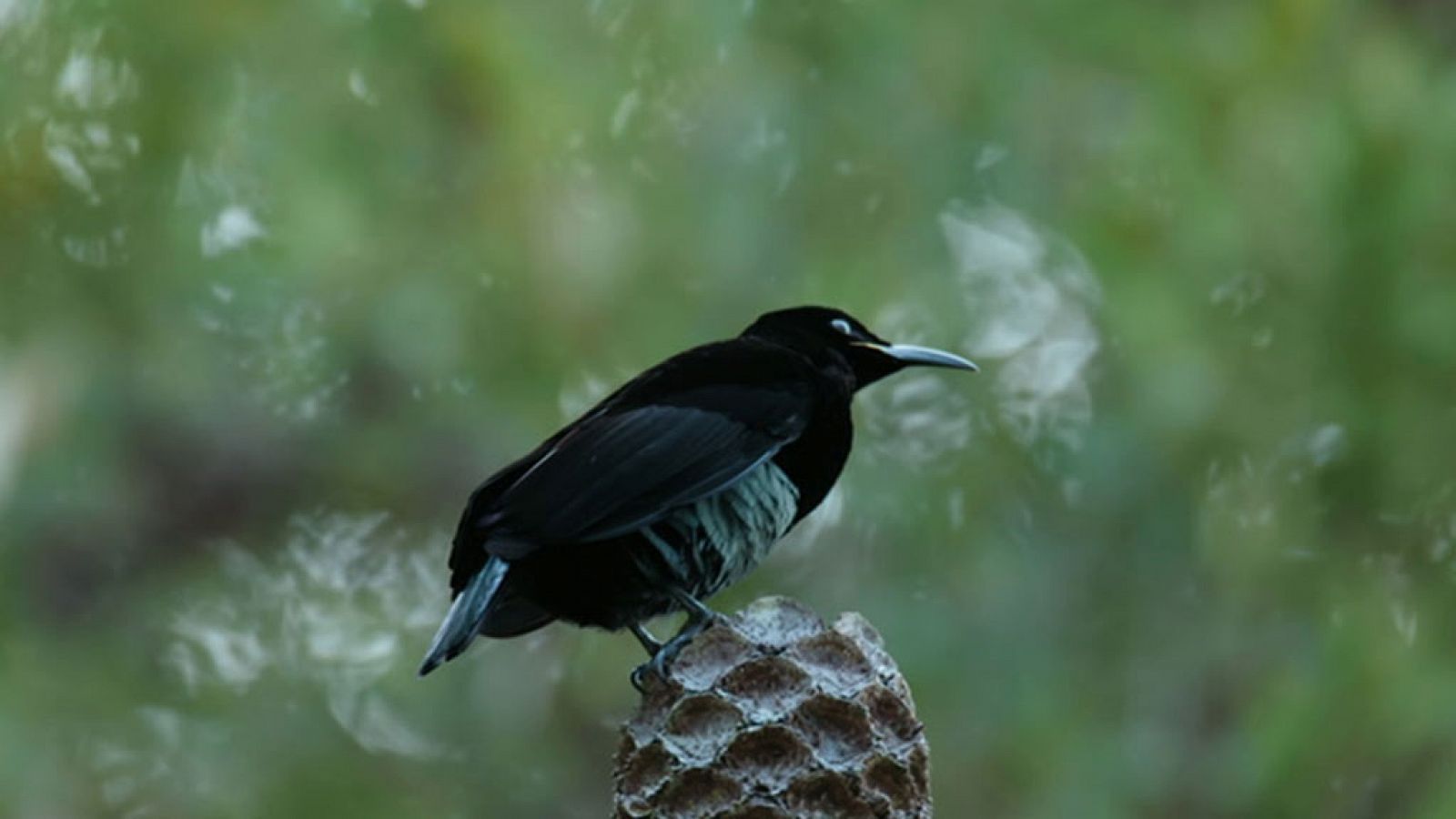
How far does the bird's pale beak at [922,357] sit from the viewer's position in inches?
159

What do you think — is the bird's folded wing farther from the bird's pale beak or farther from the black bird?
the bird's pale beak

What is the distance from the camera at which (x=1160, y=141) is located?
20.8 feet

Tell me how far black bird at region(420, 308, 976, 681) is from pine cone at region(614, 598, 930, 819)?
667 mm

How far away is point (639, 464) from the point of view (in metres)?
3.57

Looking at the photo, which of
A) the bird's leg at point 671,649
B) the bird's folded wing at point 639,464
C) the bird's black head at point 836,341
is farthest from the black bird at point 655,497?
the bird's leg at point 671,649

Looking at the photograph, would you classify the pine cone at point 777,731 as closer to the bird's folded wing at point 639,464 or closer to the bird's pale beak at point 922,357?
the bird's folded wing at point 639,464

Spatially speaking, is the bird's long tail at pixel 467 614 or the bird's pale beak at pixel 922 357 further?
the bird's pale beak at pixel 922 357

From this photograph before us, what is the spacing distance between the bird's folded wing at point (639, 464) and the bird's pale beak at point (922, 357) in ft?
0.91

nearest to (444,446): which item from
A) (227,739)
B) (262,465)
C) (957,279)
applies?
(262,465)

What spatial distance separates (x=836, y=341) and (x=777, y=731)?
238 centimetres

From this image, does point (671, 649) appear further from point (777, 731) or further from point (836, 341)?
point (836, 341)

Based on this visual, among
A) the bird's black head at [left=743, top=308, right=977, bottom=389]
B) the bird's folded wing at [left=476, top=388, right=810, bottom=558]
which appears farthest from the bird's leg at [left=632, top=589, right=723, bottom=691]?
the bird's black head at [left=743, top=308, right=977, bottom=389]

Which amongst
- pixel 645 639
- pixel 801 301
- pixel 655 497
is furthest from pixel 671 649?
pixel 801 301

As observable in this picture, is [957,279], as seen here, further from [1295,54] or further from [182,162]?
[182,162]
